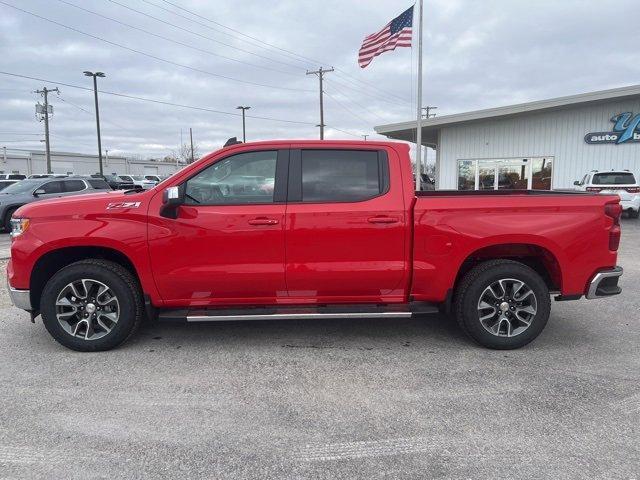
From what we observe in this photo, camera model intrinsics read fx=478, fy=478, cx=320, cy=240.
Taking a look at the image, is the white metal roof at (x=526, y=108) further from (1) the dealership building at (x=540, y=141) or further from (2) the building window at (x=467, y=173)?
(2) the building window at (x=467, y=173)

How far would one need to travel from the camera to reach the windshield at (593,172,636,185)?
16.1 meters

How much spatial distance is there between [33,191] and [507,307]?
14495 millimetres

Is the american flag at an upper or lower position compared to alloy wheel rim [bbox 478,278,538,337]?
upper

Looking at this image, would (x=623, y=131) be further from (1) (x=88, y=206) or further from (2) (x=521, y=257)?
(1) (x=88, y=206)

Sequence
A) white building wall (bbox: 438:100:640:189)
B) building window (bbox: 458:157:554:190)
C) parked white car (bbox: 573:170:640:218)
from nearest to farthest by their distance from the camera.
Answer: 1. parked white car (bbox: 573:170:640:218)
2. white building wall (bbox: 438:100:640:189)
3. building window (bbox: 458:157:554:190)

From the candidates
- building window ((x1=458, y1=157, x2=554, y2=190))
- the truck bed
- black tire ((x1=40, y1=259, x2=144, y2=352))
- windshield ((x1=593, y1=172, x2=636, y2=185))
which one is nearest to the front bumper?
black tire ((x1=40, y1=259, x2=144, y2=352))

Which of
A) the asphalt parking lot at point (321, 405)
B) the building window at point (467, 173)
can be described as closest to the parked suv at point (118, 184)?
the asphalt parking lot at point (321, 405)

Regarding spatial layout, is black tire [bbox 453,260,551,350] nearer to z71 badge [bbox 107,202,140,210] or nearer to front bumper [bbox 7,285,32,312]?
z71 badge [bbox 107,202,140,210]

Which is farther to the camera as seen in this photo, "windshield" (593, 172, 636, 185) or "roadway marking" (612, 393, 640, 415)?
"windshield" (593, 172, 636, 185)

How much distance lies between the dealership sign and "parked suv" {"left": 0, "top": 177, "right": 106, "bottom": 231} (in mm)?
19540

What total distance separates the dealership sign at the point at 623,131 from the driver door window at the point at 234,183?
786 inches

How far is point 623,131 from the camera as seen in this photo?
19.4 m

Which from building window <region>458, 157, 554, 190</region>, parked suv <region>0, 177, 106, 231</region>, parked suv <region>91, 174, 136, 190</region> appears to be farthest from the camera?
building window <region>458, 157, 554, 190</region>

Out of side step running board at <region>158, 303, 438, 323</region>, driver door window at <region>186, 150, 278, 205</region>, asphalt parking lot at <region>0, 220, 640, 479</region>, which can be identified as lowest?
asphalt parking lot at <region>0, 220, 640, 479</region>
